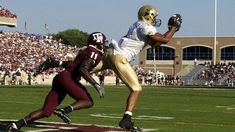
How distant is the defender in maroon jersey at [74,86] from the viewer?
26.6ft

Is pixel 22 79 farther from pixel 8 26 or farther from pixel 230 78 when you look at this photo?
pixel 230 78

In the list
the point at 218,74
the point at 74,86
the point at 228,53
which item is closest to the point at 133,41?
the point at 74,86

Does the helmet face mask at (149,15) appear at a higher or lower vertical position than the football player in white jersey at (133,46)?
higher

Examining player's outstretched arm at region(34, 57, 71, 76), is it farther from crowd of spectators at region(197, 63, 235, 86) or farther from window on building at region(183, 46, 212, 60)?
window on building at region(183, 46, 212, 60)

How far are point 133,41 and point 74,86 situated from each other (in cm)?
108

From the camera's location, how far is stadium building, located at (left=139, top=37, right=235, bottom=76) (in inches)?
3322

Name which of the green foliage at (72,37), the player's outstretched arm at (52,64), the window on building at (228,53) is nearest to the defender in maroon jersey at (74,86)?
the player's outstretched arm at (52,64)

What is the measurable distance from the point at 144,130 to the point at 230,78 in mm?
53312

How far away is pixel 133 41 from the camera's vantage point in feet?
27.0

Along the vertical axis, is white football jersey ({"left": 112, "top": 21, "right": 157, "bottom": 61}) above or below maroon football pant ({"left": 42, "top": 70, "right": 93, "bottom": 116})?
above

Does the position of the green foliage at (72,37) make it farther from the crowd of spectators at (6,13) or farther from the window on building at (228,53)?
the crowd of spectators at (6,13)

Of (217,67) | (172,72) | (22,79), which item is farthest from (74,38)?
(22,79)

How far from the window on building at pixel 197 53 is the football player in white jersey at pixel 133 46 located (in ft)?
259

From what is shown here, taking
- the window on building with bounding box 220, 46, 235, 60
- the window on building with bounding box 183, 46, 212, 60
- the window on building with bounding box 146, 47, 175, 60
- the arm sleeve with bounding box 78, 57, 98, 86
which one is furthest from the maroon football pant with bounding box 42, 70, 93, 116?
the window on building with bounding box 146, 47, 175, 60
